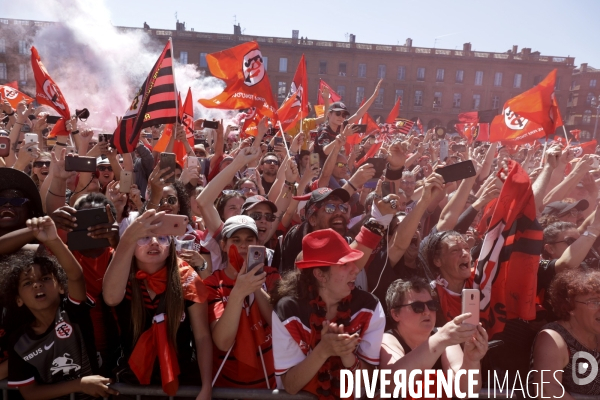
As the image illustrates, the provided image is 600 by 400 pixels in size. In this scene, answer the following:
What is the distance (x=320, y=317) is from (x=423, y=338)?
0.63m

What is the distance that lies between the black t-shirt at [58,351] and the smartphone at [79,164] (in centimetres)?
115

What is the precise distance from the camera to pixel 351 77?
51281 millimetres

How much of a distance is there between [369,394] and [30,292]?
1814 millimetres

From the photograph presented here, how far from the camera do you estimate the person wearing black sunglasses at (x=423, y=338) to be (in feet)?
7.47

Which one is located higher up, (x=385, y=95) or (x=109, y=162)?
(x=385, y=95)

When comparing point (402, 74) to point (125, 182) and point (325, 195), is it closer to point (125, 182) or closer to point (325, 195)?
point (325, 195)

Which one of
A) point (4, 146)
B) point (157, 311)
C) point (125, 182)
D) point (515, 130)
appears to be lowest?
point (157, 311)

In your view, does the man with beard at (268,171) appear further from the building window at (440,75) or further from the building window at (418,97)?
the building window at (440,75)

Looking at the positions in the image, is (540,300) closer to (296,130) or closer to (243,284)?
(243,284)

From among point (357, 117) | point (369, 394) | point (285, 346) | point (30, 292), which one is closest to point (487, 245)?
point (369, 394)

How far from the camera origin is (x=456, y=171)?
3.30 metres

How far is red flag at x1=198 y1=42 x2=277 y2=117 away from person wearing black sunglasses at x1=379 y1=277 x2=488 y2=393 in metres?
4.06

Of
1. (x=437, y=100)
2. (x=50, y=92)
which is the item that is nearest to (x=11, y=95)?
(x=50, y=92)

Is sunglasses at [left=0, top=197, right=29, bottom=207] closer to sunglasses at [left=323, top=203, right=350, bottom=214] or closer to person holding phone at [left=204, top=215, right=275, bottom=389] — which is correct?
person holding phone at [left=204, top=215, right=275, bottom=389]
